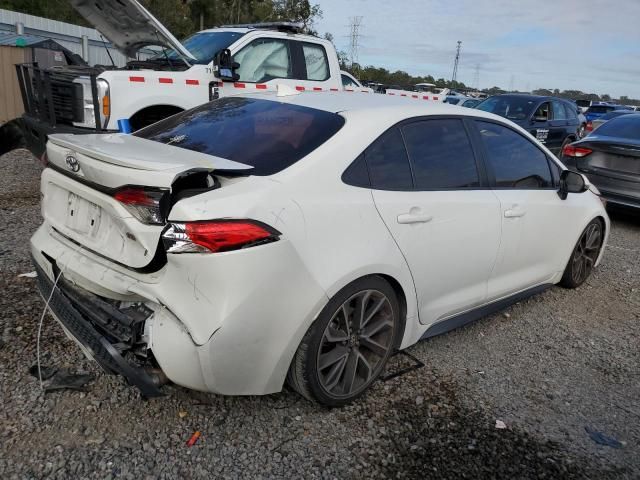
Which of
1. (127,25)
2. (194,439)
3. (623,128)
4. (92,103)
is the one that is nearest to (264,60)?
(127,25)

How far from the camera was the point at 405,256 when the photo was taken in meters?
3.00

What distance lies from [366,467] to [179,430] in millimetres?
919

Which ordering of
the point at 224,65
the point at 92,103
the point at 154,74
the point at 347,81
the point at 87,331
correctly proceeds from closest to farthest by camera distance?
the point at 87,331
the point at 92,103
the point at 154,74
the point at 224,65
the point at 347,81

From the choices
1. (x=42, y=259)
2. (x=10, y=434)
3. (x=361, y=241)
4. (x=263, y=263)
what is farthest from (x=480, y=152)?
(x=10, y=434)

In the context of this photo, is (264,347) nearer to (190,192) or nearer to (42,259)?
(190,192)

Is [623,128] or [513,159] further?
[623,128]

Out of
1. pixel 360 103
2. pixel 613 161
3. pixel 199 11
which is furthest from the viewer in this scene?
pixel 199 11

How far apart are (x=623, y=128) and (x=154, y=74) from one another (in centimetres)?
660

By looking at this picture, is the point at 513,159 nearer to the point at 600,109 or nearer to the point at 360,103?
the point at 360,103

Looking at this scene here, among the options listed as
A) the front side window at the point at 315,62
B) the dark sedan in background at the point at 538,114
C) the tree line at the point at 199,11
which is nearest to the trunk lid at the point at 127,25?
the front side window at the point at 315,62

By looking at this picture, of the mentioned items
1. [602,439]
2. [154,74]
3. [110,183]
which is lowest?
[602,439]

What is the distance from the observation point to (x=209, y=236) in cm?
231

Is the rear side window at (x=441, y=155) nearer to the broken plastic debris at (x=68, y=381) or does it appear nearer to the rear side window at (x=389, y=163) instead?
the rear side window at (x=389, y=163)

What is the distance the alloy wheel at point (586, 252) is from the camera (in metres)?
4.89
